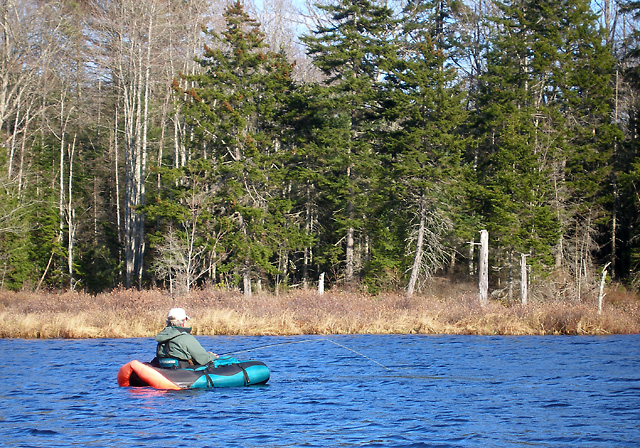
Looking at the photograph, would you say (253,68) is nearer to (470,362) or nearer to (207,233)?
Answer: (207,233)

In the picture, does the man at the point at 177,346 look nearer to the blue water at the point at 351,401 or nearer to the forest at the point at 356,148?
the blue water at the point at 351,401

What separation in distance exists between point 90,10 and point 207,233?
13.0m

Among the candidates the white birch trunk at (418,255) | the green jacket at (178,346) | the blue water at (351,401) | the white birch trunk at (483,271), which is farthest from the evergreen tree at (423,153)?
the green jacket at (178,346)

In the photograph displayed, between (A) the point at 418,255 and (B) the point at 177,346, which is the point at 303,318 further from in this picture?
(A) the point at 418,255

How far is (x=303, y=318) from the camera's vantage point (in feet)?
77.5

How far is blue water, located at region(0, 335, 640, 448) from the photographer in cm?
962

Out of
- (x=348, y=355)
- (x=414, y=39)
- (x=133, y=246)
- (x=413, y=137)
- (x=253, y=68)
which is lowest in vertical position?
(x=348, y=355)

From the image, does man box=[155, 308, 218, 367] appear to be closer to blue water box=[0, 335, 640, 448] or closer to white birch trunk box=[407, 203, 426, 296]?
blue water box=[0, 335, 640, 448]

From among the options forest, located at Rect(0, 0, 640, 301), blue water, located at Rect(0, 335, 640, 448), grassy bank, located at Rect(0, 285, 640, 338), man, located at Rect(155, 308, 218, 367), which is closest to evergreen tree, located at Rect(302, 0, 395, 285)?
forest, located at Rect(0, 0, 640, 301)

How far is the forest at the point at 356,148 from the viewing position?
32.3 metres

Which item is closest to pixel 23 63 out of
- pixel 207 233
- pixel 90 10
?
pixel 90 10

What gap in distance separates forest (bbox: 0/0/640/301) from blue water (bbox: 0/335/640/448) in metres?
14.0

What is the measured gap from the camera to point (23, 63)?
3450 cm

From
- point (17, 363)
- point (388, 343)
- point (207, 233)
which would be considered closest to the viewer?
point (17, 363)
